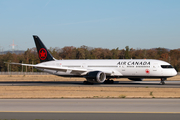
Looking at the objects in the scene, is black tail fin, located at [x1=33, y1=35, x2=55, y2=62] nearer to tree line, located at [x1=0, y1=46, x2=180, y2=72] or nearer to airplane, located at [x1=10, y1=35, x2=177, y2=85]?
airplane, located at [x1=10, y1=35, x2=177, y2=85]

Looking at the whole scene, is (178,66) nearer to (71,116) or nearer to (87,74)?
(87,74)

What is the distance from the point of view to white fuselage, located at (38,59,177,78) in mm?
37138

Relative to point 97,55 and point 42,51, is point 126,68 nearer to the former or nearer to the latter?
point 42,51

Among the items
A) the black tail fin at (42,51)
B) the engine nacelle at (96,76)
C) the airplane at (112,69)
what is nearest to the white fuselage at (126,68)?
the airplane at (112,69)

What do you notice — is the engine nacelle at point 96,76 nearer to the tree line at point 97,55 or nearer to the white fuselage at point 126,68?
the white fuselage at point 126,68

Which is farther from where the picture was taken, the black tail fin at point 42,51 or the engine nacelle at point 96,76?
the black tail fin at point 42,51

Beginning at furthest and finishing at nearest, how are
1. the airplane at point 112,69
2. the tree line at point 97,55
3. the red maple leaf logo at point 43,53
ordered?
the tree line at point 97,55 < the red maple leaf logo at point 43,53 < the airplane at point 112,69

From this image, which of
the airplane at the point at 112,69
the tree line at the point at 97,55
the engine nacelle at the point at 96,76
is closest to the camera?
the engine nacelle at the point at 96,76

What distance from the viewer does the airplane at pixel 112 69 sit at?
37.1 m

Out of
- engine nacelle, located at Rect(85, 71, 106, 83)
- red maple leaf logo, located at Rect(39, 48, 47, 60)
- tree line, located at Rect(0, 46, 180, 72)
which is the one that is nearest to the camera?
engine nacelle, located at Rect(85, 71, 106, 83)

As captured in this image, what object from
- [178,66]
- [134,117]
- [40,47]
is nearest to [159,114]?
[134,117]

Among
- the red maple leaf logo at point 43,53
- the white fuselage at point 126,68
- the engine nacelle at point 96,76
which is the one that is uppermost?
the red maple leaf logo at point 43,53

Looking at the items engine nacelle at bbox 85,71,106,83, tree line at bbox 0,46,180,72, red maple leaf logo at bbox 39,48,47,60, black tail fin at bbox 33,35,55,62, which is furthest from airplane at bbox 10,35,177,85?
tree line at bbox 0,46,180,72

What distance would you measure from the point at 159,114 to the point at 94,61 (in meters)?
30.2
